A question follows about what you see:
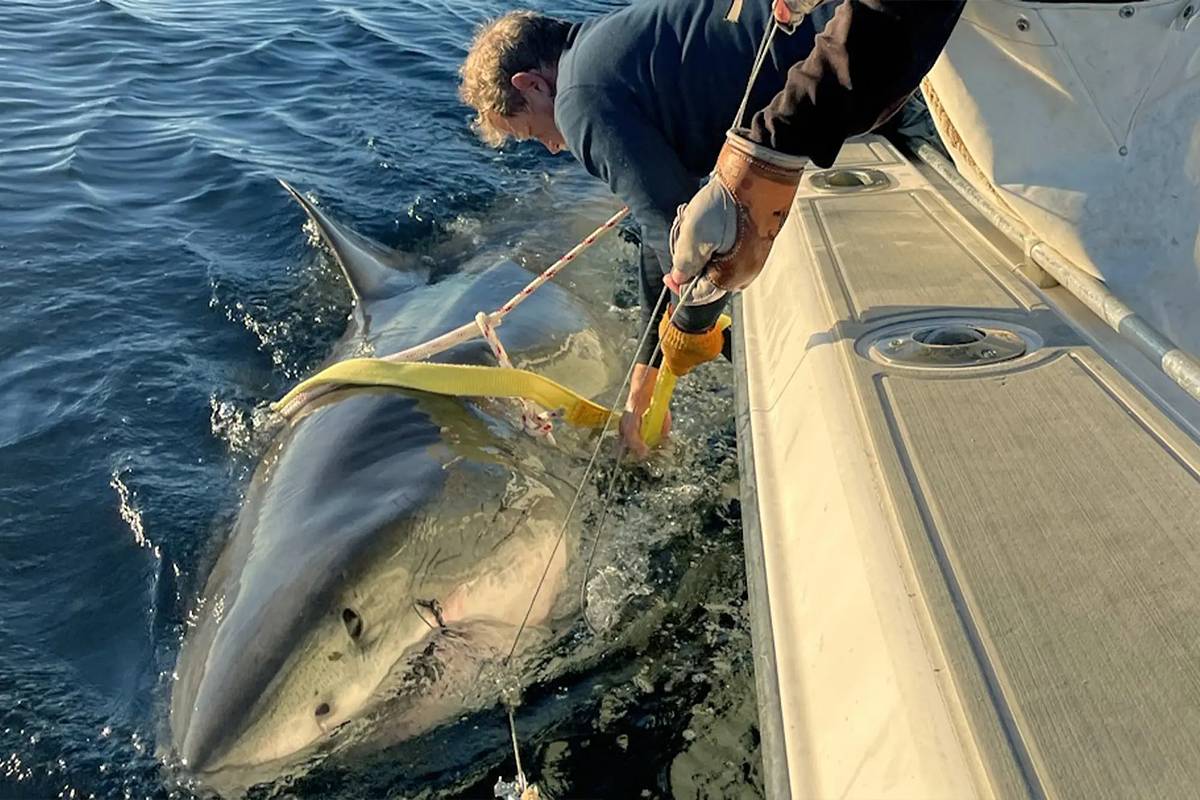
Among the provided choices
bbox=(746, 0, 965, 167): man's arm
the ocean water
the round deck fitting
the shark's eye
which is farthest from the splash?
the round deck fitting

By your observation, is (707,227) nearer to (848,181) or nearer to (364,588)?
(364,588)

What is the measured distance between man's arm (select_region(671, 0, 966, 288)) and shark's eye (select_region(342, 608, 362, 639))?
3.68 feet

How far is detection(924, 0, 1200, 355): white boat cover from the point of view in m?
2.37

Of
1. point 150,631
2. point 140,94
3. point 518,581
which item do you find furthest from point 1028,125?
point 140,94

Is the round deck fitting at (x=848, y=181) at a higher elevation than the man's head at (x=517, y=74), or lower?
lower

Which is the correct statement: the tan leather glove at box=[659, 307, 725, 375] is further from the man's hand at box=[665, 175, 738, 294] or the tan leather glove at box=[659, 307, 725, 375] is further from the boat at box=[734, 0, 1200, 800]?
the man's hand at box=[665, 175, 738, 294]

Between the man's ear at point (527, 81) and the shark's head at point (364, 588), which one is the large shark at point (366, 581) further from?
the man's ear at point (527, 81)

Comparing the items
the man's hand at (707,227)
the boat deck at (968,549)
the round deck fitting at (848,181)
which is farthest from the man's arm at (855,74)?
the round deck fitting at (848,181)

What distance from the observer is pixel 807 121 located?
6.22ft

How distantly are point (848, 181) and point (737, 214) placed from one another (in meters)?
1.99

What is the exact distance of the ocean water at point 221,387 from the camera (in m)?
2.61

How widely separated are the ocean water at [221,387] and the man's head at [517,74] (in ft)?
3.97

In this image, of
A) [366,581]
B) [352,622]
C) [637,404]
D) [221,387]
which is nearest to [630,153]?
[637,404]

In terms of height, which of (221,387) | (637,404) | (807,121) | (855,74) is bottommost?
(221,387)
